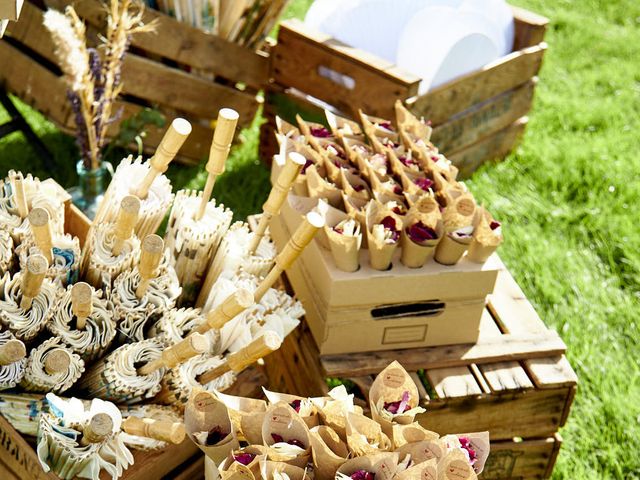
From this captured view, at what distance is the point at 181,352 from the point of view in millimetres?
1629

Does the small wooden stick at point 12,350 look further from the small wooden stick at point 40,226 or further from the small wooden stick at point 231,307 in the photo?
the small wooden stick at point 231,307

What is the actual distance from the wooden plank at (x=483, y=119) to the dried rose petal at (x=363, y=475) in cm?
215

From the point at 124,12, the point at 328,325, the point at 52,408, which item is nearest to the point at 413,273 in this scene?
the point at 328,325

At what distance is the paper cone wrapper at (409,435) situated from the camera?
1547 millimetres

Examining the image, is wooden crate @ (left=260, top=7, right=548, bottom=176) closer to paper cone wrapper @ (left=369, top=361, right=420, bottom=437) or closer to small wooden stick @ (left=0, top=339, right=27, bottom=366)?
paper cone wrapper @ (left=369, top=361, right=420, bottom=437)

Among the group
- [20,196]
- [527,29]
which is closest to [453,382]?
[20,196]

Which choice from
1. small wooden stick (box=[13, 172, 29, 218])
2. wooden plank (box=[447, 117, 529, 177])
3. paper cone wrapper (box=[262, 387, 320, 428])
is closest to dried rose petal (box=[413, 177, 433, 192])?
paper cone wrapper (box=[262, 387, 320, 428])

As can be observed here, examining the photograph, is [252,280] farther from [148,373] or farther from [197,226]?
[148,373]

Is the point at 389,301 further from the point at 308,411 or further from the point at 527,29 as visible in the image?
the point at 527,29

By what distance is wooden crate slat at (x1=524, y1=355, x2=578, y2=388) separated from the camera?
2.24 metres

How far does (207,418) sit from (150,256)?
0.34 metres

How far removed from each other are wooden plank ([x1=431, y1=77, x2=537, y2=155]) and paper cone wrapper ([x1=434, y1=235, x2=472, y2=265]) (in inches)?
54.8

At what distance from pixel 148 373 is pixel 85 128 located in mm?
1330

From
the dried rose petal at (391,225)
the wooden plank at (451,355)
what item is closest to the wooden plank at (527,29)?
the wooden plank at (451,355)
